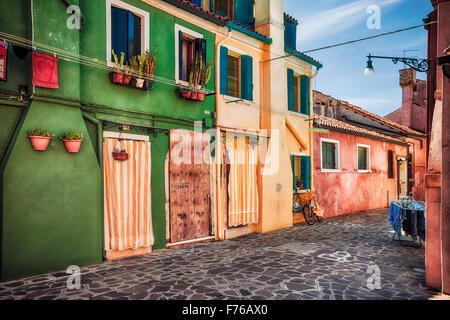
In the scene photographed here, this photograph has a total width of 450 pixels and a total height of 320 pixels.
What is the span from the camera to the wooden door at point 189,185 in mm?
8305

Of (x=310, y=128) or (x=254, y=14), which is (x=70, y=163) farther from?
(x=310, y=128)

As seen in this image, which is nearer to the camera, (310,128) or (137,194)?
(137,194)

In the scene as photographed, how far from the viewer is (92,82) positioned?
267 inches

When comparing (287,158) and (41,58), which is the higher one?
(41,58)

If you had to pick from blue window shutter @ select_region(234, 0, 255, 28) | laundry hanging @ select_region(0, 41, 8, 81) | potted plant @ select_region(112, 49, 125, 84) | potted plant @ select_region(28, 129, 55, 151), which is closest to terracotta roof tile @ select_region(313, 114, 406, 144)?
blue window shutter @ select_region(234, 0, 255, 28)

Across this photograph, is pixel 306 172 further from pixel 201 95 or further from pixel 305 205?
pixel 201 95

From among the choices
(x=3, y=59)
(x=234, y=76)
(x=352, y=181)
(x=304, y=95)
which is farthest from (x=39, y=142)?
(x=352, y=181)

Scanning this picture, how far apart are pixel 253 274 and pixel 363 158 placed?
538 inches

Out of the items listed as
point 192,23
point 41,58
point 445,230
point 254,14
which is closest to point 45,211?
point 41,58

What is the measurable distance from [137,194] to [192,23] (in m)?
5.06

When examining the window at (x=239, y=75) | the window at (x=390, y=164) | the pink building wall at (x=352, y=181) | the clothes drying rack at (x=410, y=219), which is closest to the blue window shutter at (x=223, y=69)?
the window at (x=239, y=75)

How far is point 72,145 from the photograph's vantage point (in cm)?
610

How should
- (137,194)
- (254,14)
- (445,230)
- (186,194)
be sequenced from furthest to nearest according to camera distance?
(254,14), (186,194), (137,194), (445,230)

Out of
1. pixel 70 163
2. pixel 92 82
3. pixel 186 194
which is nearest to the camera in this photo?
pixel 70 163
